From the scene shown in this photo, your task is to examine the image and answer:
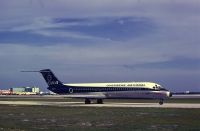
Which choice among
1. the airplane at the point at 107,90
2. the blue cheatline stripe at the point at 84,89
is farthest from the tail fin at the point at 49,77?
the blue cheatline stripe at the point at 84,89

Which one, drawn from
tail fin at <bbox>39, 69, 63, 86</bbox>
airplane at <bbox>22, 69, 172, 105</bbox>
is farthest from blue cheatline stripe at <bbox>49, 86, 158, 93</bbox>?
tail fin at <bbox>39, 69, 63, 86</bbox>

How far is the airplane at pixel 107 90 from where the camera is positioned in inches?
3000

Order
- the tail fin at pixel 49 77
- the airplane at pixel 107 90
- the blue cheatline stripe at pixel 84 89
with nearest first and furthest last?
the airplane at pixel 107 90
the blue cheatline stripe at pixel 84 89
the tail fin at pixel 49 77

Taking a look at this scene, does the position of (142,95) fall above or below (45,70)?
below

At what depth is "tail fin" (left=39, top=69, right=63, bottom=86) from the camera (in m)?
88.8

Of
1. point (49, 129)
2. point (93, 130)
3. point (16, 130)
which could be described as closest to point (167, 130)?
point (93, 130)

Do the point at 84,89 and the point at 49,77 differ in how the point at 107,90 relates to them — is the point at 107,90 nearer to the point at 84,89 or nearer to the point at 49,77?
the point at 84,89

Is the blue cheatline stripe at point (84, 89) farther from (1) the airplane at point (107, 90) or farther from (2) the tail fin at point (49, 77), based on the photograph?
(2) the tail fin at point (49, 77)

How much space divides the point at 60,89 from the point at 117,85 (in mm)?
13594

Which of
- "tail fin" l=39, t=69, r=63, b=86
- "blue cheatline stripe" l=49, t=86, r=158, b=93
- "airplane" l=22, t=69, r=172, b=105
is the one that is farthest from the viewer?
"tail fin" l=39, t=69, r=63, b=86

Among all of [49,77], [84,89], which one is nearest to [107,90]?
[84,89]

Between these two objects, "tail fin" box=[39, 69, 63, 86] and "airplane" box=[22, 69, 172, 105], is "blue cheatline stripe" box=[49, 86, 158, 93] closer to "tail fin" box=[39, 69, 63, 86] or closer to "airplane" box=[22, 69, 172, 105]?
"airplane" box=[22, 69, 172, 105]

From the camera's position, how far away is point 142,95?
76.6 metres

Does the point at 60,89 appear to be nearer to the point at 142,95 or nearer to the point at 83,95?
the point at 83,95
